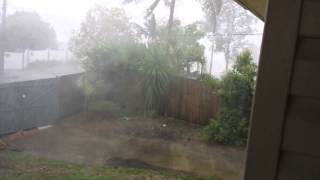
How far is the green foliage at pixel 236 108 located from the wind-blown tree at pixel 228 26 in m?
3.41

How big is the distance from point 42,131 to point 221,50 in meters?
6.24

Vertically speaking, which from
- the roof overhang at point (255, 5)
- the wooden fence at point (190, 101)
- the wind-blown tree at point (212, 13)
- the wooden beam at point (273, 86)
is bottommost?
the wooden fence at point (190, 101)

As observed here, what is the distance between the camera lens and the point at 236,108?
23.2 ft

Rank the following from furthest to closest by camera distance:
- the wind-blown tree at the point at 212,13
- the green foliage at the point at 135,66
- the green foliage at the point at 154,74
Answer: the wind-blown tree at the point at 212,13 → the green foliage at the point at 135,66 → the green foliage at the point at 154,74

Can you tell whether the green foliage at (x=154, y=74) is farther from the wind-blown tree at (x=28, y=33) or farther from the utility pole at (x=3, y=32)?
the wind-blown tree at (x=28, y=33)

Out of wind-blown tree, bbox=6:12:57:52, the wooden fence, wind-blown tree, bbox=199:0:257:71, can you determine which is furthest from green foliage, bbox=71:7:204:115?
wind-blown tree, bbox=6:12:57:52

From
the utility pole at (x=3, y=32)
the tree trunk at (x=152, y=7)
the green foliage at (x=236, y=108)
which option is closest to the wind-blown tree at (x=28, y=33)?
the utility pole at (x=3, y=32)

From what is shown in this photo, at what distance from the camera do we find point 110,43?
9.14 m

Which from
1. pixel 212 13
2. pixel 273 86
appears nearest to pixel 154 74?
pixel 212 13

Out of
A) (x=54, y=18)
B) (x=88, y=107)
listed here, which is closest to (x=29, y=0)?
(x=54, y=18)

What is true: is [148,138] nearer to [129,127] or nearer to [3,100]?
[129,127]

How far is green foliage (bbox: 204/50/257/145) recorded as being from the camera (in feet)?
22.8

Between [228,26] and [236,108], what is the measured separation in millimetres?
6432

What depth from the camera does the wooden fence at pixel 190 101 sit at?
815 cm
